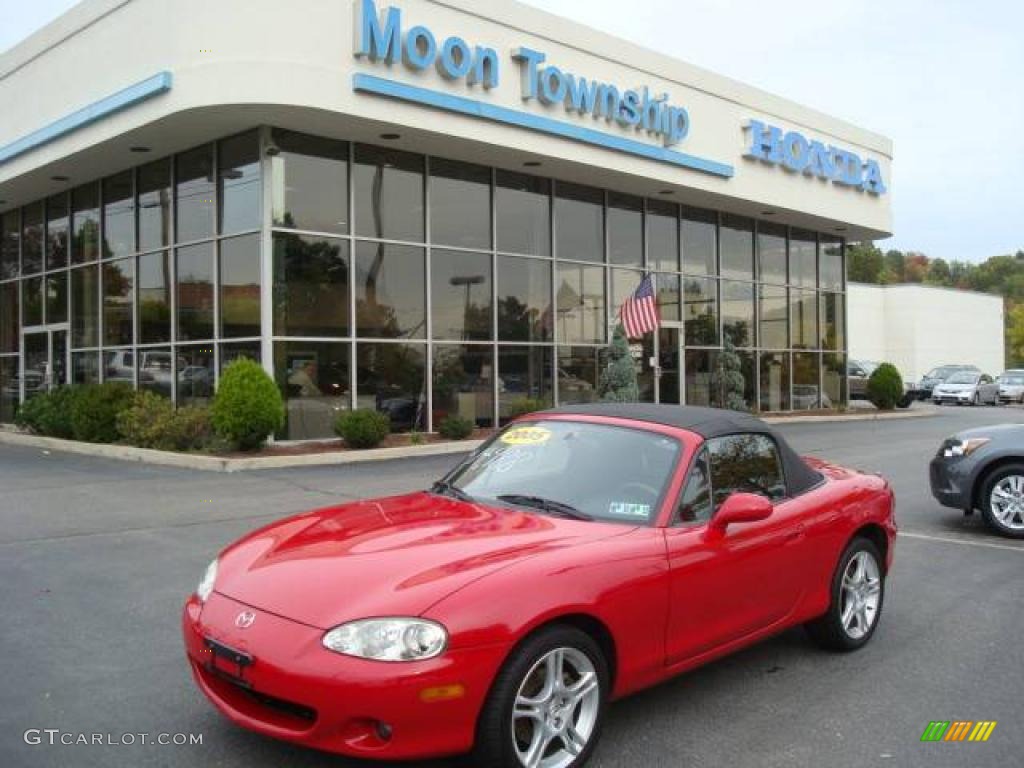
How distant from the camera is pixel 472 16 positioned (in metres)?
16.6

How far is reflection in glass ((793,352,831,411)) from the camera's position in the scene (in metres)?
26.8

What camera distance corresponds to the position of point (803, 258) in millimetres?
27609

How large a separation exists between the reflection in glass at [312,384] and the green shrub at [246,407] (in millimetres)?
1473

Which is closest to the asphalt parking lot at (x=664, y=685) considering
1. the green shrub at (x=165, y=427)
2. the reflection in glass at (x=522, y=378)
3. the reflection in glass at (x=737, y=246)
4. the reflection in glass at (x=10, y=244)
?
the green shrub at (x=165, y=427)

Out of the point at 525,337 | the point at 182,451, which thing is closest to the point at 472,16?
the point at 525,337

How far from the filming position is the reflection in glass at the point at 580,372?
2041 cm

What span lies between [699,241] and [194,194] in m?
12.8

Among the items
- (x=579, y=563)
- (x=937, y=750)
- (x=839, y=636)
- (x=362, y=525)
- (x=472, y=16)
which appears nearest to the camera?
(x=579, y=563)

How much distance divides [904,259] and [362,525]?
151095 mm

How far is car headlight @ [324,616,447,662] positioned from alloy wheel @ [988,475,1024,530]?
24.1 ft

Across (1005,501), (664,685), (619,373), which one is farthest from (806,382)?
(664,685)

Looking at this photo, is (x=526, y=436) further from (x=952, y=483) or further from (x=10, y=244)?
(x=10, y=244)

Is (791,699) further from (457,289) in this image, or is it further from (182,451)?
(457,289)

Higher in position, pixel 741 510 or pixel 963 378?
pixel 963 378
